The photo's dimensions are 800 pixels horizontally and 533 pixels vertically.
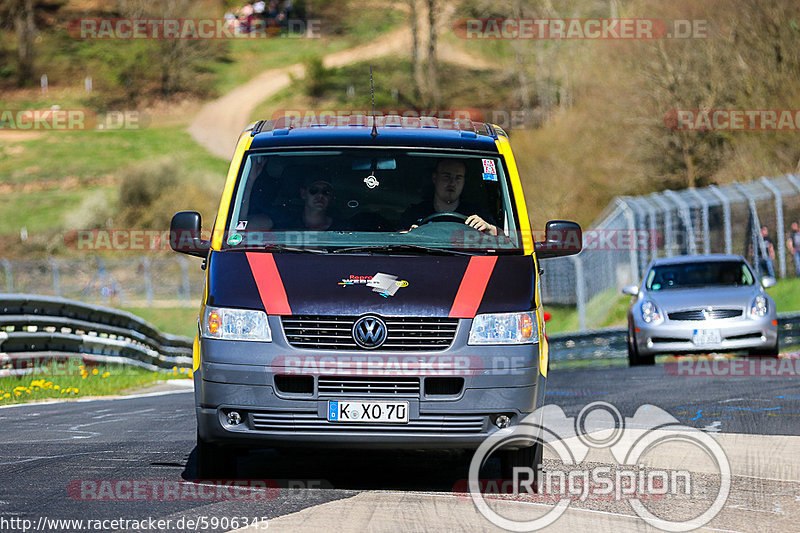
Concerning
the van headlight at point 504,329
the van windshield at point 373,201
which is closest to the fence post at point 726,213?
the van windshield at point 373,201

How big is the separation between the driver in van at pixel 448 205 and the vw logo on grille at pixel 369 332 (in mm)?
1060

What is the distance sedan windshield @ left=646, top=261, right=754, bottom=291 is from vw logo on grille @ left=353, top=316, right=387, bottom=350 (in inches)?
482

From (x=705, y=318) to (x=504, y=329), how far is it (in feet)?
36.2

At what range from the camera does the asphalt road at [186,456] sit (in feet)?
22.2

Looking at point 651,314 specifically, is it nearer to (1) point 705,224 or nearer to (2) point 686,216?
(1) point 705,224

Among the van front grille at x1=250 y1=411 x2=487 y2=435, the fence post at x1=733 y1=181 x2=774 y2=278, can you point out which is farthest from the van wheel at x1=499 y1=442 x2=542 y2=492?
the fence post at x1=733 y1=181 x2=774 y2=278

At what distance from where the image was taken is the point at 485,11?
7156cm

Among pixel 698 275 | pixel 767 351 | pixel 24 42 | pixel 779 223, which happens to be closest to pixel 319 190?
pixel 767 351

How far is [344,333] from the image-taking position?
7.16 metres

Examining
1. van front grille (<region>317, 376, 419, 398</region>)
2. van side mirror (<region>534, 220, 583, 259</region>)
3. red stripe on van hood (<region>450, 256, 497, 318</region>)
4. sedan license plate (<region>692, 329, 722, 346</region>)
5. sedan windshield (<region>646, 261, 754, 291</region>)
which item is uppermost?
van side mirror (<region>534, 220, 583, 259</region>)

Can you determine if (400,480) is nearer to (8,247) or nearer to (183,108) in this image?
(8,247)

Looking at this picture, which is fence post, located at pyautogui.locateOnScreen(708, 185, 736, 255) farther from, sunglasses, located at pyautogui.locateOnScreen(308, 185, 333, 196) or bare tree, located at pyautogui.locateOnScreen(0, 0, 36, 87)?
bare tree, located at pyautogui.locateOnScreen(0, 0, 36, 87)

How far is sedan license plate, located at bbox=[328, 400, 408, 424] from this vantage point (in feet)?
23.5

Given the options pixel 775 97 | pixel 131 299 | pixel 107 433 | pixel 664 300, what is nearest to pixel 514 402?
pixel 107 433
